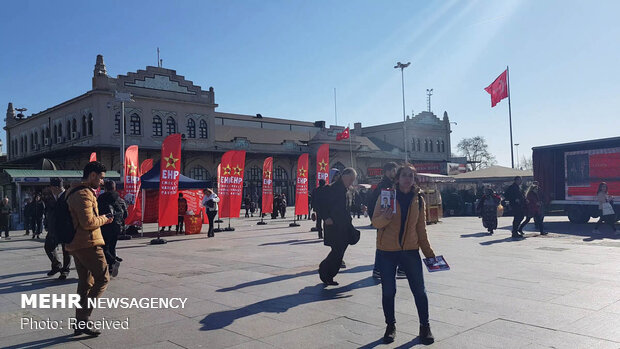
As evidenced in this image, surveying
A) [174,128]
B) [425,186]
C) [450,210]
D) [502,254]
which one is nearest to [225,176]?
[425,186]

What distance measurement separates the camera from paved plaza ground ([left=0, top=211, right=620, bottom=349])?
493 centimetres

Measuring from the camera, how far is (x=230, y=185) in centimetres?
1980

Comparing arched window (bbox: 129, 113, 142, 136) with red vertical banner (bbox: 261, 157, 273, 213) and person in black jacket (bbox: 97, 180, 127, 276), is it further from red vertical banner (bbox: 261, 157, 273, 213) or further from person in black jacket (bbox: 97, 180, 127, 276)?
person in black jacket (bbox: 97, 180, 127, 276)

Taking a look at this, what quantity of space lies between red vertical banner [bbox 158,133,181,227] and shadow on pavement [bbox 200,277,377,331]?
340 inches

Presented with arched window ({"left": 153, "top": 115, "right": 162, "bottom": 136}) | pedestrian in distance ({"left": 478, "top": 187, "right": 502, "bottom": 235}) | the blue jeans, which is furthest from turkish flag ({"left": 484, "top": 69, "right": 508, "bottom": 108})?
the blue jeans

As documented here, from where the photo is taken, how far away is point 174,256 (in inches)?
464

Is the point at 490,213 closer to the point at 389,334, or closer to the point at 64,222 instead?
the point at 389,334

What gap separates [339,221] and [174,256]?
576cm

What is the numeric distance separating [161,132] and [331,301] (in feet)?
119

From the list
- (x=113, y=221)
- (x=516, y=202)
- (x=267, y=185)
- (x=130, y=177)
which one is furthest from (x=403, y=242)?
(x=267, y=185)

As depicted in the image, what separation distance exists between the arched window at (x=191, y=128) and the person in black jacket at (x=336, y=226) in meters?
35.8

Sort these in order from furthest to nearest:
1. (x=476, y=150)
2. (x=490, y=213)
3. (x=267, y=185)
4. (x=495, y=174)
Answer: (x=476, y=150), (x=495, y=174), (x=267, y=185), (x=490, y=213)

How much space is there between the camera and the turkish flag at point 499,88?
37.2 m

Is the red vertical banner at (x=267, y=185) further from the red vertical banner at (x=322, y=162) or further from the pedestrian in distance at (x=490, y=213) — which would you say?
the pedestrian in distance at (x=490, y=213)
